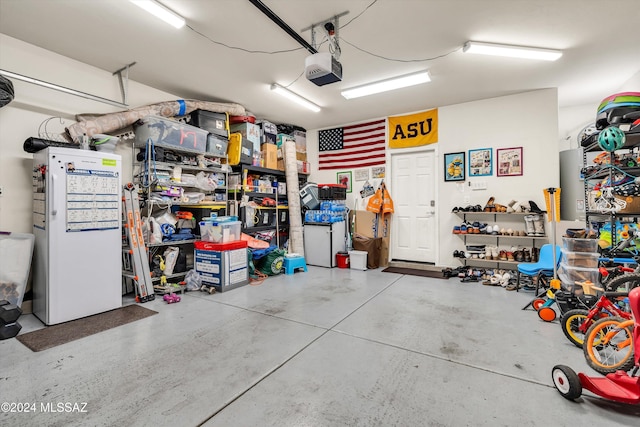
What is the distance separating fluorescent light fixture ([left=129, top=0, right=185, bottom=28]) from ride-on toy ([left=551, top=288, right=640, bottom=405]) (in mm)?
4343

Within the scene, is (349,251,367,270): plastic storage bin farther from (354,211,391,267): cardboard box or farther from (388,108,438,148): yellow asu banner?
(388,108,438,148): yellow asu banner

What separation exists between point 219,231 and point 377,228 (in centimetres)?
357

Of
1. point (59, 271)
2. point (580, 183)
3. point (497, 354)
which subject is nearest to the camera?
point (497, 354)

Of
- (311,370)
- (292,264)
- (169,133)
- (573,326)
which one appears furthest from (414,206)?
(169,133)

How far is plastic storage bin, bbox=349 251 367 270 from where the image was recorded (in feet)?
18.7

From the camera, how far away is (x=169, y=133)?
437 centimetres

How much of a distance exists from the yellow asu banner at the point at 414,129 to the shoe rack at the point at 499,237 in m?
1.71

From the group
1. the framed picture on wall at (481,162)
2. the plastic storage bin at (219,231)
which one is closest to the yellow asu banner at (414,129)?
the framed picture on wall at (481,162)

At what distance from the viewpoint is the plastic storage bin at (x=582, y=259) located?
2689 mm

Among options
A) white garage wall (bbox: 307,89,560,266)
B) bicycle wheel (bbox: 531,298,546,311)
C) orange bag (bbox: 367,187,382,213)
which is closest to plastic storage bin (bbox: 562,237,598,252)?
bicycle wheel (bbox: 531,298,546,311)

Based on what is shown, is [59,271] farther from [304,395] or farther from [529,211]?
[529,211]

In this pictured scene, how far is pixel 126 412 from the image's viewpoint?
1706 millimetres

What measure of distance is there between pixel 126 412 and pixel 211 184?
3724mm

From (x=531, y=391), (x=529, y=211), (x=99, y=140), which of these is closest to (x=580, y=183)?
(x=529, y=211)
